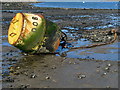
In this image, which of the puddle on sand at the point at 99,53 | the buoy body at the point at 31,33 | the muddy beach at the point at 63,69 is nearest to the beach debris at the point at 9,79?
the muddy beach at the point at 63,69

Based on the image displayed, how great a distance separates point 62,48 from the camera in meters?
13.5

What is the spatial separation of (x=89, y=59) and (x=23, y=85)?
176 inches

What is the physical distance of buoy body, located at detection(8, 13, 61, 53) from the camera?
35.7 feet

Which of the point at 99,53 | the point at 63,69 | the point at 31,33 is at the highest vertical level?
the point at 31,33

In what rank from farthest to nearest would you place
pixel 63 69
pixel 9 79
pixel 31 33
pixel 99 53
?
pixel 99 53 → pixel 31 33 → pixel 63 69 → pixel 9 79

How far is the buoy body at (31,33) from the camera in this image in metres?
10.9

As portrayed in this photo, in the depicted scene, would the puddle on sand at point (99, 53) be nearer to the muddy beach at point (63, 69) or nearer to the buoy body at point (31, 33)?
the muddy beach at point (63, 69)

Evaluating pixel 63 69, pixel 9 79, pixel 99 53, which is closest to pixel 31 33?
pixel 63 69

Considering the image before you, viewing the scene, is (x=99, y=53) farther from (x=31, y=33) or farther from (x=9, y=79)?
(x=9, y=79)

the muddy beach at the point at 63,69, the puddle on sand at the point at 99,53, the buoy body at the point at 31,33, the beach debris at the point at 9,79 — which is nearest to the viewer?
the muddy beach at the point at 63,69

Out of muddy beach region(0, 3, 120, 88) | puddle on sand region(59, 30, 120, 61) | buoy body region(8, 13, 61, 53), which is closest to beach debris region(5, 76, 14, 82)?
muddy beach region(0, 3, 120, 88)

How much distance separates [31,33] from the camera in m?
11.0

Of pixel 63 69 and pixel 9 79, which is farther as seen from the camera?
pixel 63 69

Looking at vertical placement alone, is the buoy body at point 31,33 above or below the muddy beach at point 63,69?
above
